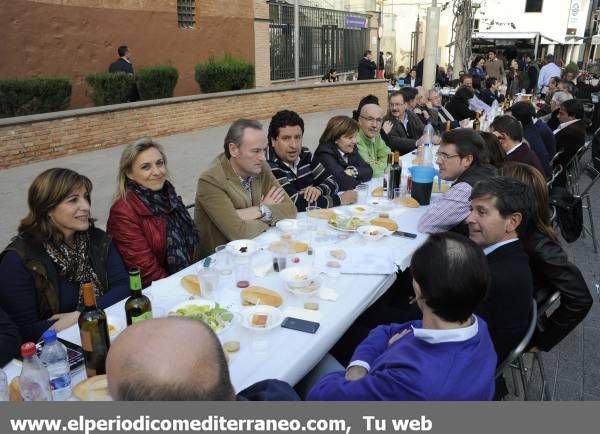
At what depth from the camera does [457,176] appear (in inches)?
151

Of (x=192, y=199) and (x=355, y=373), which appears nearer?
(x=355, y=373)

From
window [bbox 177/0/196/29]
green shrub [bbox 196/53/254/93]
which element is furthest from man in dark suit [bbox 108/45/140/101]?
window [bbox 177/0/196/29]

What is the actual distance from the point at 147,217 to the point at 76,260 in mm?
556

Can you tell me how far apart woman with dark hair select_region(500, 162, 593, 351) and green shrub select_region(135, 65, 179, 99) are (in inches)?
388

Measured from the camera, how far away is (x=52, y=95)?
921 cm

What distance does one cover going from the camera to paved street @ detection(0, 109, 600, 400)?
3326 mm

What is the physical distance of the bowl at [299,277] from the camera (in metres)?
2.51

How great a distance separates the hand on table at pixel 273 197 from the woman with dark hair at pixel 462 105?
632cm

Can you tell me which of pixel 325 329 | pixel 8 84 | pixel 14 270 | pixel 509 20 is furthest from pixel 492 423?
pixel 509 20

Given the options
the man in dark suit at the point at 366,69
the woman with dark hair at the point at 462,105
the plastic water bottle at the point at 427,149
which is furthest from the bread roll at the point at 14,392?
the man in dark suit at the point at 366,69

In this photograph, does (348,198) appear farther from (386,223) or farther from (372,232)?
(372,232)

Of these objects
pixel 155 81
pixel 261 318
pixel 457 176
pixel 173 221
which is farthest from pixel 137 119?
pixel 261 318

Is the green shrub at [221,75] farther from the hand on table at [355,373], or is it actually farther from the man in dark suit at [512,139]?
the hand on table at [355,373]

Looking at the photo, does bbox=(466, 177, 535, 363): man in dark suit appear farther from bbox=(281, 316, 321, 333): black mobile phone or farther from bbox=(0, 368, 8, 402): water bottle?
bbox=(0, 368, 8, 402): water bottle
